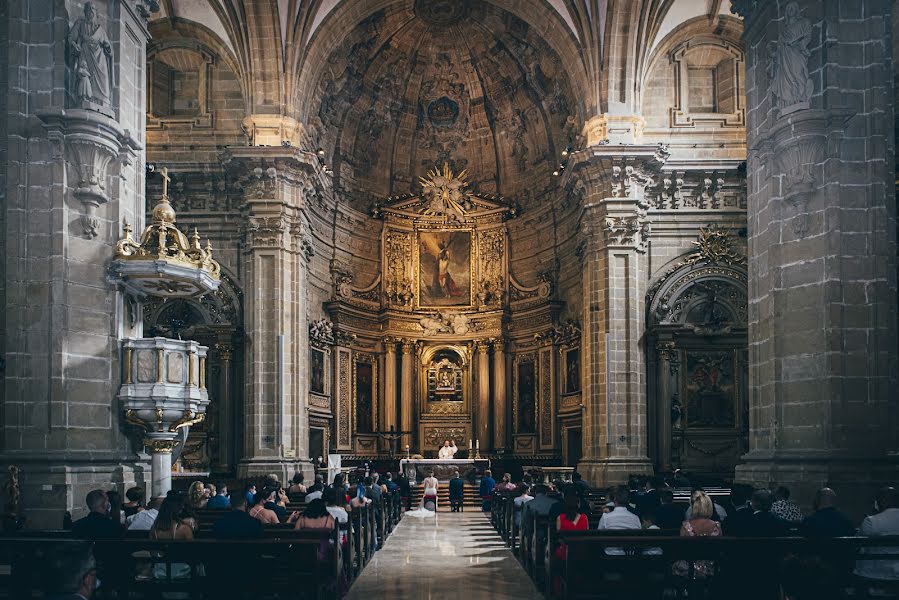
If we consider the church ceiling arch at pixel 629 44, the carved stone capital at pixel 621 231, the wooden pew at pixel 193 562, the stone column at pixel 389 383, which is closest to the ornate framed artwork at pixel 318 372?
the stone column at pixel 389 383

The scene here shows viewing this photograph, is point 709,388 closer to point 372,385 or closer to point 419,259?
point 372,385

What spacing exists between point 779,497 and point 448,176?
21.3 meters

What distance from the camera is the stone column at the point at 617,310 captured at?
23.8 m

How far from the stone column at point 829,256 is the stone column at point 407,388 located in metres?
17.9

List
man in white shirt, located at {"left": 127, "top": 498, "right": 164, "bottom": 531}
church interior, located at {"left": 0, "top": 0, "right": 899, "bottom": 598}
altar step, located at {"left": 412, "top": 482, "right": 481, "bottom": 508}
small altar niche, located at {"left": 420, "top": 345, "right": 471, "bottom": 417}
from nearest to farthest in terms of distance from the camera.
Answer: man in white shirt, located at {"left": 127, "top": 498, "right": 164, "bottom": 531} < church interior, located at {"left": 0, "top": 0, "right": 899, "bottom": 598} < altar step, located at {"left": 412, "top": 482, "right": 481, "bottom": 508} < small altar niche, located at {"left": 420, "top": 345, "right": 471, "bottom": 417}

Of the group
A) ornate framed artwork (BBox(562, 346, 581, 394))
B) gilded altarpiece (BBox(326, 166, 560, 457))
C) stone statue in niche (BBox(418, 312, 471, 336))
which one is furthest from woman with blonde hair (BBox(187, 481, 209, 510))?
stone statue in niche (BBox(418, 312, 471, 336))

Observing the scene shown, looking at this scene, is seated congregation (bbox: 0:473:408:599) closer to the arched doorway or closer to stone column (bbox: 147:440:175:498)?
stone column (bbox: 147:440:175:498)

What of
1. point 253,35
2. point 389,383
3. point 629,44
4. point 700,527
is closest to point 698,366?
point 629,44

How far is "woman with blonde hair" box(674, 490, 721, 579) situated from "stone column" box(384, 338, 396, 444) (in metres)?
21.3

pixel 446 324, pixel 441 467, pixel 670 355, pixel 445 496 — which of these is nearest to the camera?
pixel 670 355

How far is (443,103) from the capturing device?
102 feet

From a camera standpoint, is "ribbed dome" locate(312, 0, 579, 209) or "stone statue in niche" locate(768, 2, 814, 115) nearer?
"stone statue in niche" locate(768, 2, 814, 115)

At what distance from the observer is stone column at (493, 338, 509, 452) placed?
3014cm

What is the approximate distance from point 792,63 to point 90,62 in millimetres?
8733
